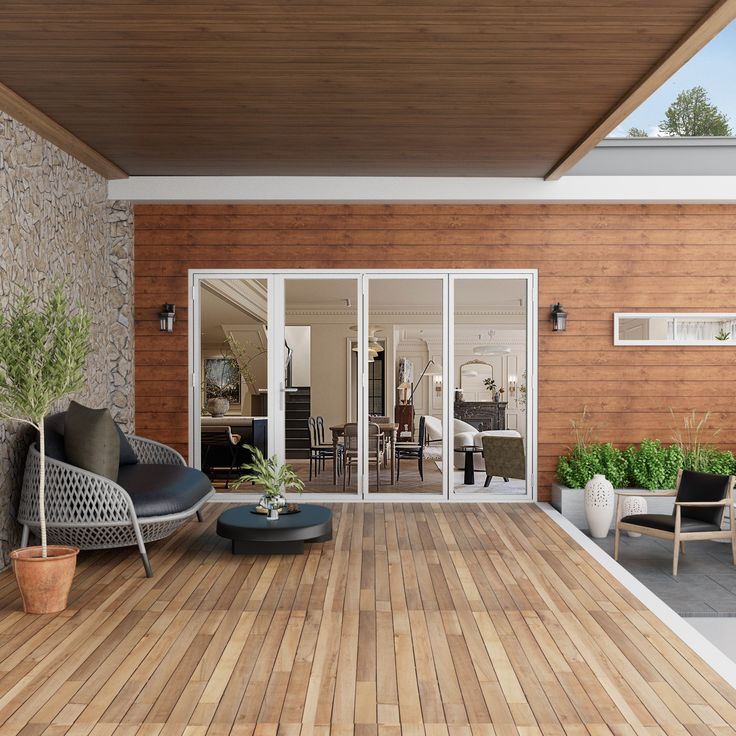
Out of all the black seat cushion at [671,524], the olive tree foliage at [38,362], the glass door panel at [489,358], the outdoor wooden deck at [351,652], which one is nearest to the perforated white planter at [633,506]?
the black seat cushion at [671,524]

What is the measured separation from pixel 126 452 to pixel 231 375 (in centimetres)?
229

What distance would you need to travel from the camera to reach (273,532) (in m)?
5.02

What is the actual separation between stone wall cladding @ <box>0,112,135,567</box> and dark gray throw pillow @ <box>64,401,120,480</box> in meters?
0.48

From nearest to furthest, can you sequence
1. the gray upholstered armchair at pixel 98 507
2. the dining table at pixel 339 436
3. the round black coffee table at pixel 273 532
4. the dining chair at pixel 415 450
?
1. the gray upholstered armchair at pixel 98 507
2. the round black coffee table at pixel 273 532
3. the dining table at pixel 339 436
4. the dining chair at pixel 415 450

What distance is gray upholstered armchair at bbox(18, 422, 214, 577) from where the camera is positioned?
466 cm

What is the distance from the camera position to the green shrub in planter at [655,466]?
7.03 m

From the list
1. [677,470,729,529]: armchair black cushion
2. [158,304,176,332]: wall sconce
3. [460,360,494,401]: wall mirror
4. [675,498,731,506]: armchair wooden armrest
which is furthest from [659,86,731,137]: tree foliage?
[158,304,176,332]: wall sconce

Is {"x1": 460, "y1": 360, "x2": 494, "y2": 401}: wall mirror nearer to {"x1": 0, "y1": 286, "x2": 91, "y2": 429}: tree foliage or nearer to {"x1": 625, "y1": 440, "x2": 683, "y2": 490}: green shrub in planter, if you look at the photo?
{"x1": 625, "y1": 440, "x2": 683, "y2": 490}: green shrub in planter

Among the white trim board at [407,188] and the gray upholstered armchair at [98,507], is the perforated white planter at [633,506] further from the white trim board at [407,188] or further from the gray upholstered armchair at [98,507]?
the gray upholstered armchair at [98,507]

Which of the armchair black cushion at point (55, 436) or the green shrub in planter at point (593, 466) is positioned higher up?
the armchair black cushion at point (55, 436)

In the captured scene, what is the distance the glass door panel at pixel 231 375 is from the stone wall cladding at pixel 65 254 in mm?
762

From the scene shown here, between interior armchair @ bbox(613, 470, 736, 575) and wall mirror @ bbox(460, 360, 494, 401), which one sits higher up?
wall mirror @ bbox(460, 360, 494, 401)

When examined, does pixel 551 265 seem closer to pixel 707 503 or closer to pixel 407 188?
pixel 407 188

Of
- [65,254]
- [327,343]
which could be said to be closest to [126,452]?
[65,254]
